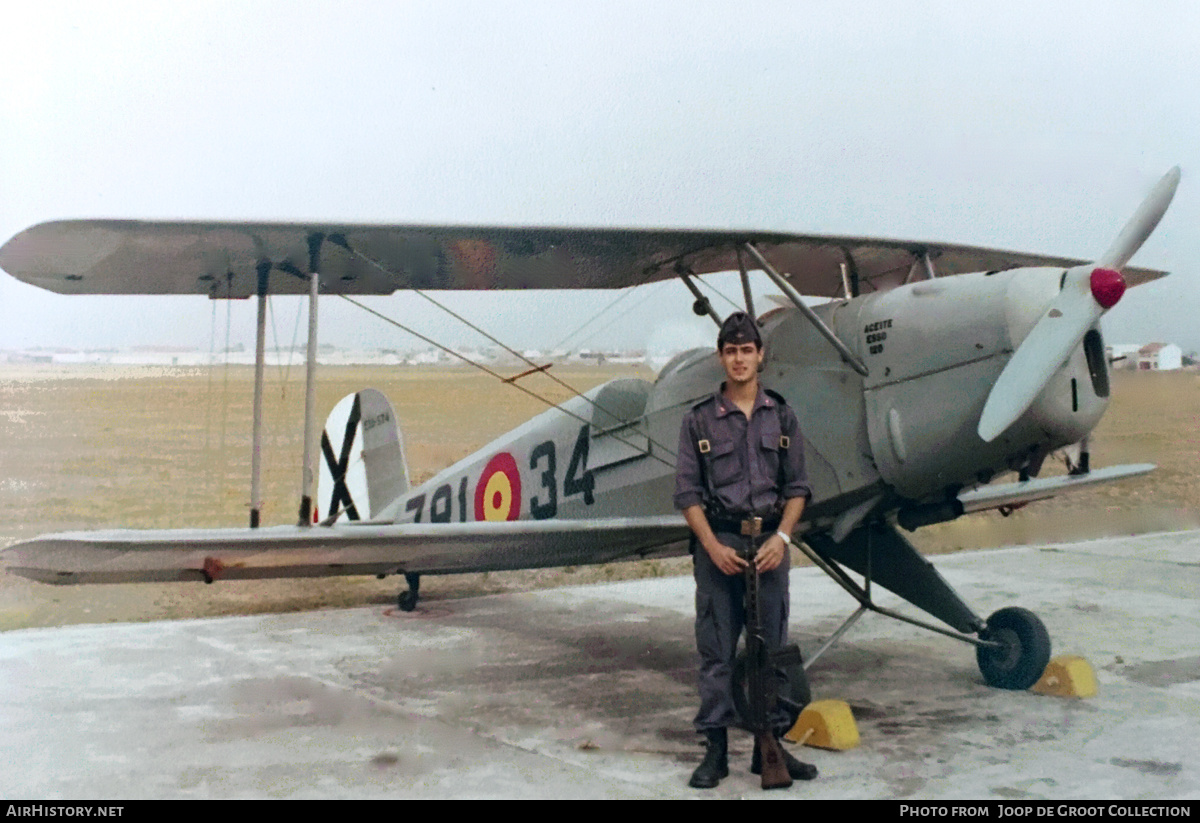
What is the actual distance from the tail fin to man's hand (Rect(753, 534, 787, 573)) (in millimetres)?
4816

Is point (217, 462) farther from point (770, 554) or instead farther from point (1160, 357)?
point (1160, 357)

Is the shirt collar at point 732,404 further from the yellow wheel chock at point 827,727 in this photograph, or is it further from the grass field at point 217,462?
the grass field at point 217,462

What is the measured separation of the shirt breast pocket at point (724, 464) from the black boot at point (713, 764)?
Result: 860 mm

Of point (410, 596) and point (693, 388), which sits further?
point (410, 596)

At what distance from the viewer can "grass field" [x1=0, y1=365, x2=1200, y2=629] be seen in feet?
28.8

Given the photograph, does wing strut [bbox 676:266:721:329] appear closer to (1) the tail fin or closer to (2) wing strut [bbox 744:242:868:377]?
(2) wing strut [bbox 744:242:868:377]

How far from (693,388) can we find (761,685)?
6.26ft

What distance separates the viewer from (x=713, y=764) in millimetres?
3684

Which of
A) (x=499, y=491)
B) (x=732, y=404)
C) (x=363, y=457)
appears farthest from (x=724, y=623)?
(x=363, y=457)

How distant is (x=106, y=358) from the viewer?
917 centimetres

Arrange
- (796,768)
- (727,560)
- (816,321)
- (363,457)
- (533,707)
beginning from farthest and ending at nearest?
(363,457), (533,707), (816,321), (796,768), (727,560)

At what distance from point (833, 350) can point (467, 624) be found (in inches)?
135

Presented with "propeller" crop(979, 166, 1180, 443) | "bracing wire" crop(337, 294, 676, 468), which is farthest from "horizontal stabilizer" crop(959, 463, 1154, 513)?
"propeller" crop(979, 166, 1180, 443)
